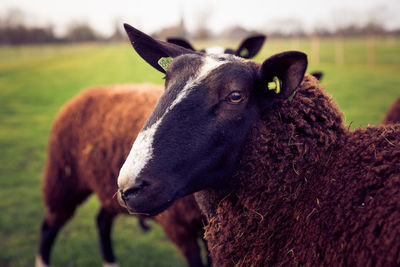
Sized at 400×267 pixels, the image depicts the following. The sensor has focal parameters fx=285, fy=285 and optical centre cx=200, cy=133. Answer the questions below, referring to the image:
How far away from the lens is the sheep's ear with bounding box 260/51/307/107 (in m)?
1.83

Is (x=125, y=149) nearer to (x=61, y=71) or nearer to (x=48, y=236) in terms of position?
(x=48, y=236)

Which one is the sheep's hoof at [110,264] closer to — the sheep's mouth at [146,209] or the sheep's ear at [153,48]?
the sheep's mouth at [146,209]

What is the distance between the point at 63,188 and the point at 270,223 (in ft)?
9.74

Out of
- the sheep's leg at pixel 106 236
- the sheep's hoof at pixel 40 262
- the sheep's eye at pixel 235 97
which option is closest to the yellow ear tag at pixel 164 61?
the sheep's eye at pixel 235 97

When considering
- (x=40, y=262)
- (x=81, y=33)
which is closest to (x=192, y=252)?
(x=40, y=262)

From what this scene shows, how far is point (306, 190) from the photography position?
75.7 inches

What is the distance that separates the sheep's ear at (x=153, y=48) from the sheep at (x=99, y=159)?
87cm

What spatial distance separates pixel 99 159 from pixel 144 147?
200 cm

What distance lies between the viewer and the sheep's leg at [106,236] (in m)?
4.21

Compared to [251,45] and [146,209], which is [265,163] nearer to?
[146,209]

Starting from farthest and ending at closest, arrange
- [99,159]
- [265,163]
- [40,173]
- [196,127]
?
[40,173] → [99,159] → [265,163] → [196,127]

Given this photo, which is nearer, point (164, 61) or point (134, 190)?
point (134, 190)

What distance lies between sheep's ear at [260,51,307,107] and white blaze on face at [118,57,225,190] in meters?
0.32

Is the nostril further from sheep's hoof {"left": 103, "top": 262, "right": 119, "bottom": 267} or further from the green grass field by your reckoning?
sheep's hoof {"left": 103, "top": 262, "right": 119, "bottom": 267}
